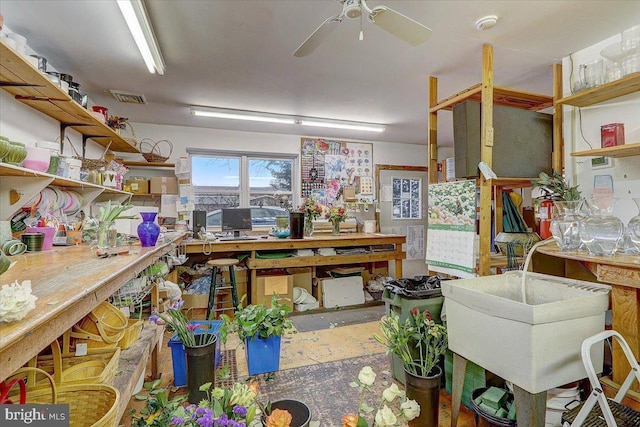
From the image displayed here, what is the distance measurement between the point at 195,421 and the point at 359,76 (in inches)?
112

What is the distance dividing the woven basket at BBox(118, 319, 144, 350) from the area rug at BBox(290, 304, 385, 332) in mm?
1823

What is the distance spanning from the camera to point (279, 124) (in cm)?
432

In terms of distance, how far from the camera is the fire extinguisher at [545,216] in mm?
2238

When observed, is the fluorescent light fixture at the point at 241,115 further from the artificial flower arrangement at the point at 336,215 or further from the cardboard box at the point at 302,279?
the cardboard box at the point at 302,279

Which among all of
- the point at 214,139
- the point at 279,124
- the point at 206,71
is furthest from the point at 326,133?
the point at 206,71

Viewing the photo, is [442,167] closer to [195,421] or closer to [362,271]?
[362,271]

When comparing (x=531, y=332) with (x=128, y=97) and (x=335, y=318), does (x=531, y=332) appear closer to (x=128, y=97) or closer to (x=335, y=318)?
(x=335, y=318)

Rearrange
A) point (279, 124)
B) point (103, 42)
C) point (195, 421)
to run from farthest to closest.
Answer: point (279, 124), point (103, 42), point (195, 421)

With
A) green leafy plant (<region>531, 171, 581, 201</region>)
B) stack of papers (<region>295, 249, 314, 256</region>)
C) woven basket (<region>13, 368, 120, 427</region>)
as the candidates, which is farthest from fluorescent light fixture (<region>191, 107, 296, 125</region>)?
woven basket (<region>13, 368, 120, 427</region>)

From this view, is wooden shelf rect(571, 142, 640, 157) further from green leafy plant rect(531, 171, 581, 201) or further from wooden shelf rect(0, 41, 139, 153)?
wooden shelf rect(0, 41, 139, 153)

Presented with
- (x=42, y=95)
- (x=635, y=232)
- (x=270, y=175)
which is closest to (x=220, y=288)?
(x=270, y=175)

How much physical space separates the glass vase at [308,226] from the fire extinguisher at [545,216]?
2.82 metres

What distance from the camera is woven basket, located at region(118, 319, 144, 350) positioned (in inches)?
68.6

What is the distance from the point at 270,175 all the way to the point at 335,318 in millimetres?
2406
